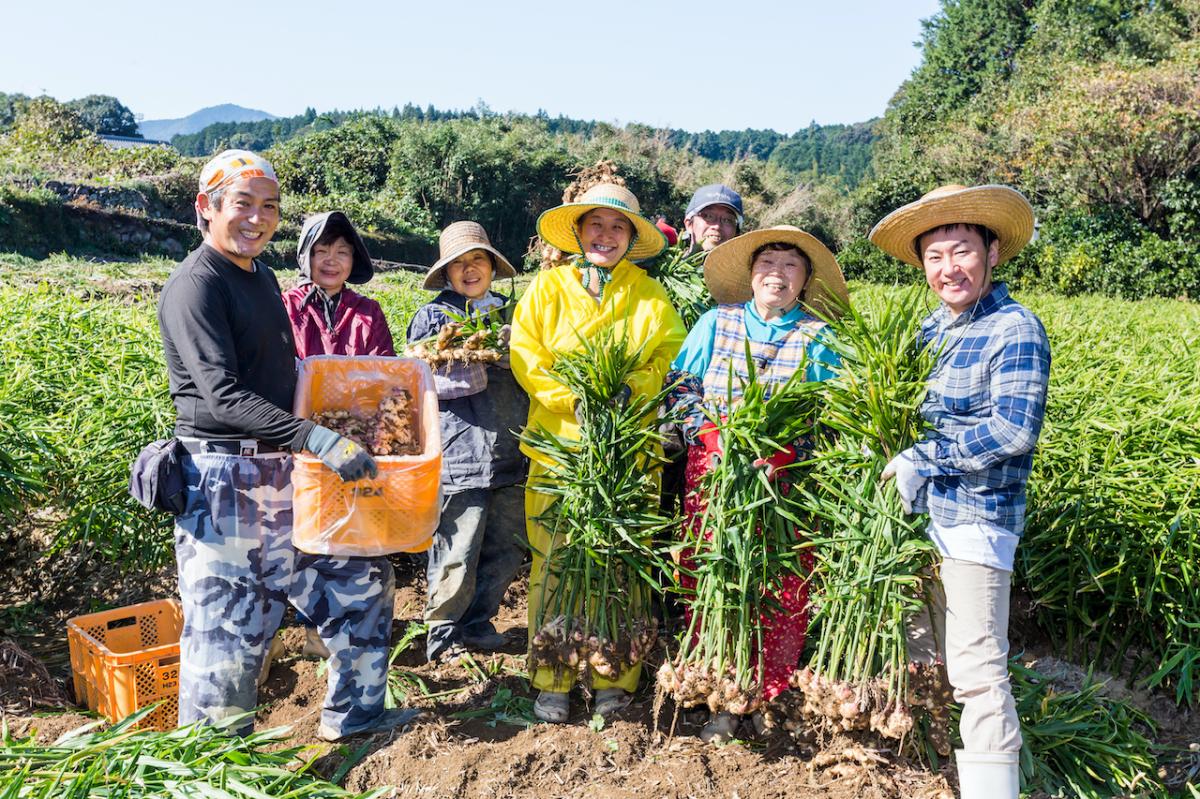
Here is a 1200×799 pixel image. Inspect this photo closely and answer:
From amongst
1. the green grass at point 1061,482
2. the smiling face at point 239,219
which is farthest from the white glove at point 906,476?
the smiling face at point 239,219

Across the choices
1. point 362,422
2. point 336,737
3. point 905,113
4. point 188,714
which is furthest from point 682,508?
point 905,113

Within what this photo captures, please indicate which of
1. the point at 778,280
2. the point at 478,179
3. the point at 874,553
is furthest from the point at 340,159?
the point at 874,553

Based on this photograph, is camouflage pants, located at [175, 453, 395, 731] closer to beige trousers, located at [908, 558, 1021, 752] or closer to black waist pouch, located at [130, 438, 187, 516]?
black waist pouch, located at [130, 438, 187, 516]

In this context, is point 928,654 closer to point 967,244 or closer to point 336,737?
point 967,244

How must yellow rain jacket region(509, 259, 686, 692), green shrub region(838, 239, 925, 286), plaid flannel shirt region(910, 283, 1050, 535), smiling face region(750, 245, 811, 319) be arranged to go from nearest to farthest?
plaid flannel shirt region(910, 283, 1050, 535), smiling face region(750, 245, 811, 319), yellow rain jacket region(509, 259, 686, 692), green shrub region(838, 239, 925, 286)

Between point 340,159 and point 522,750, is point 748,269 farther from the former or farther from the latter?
point 340,159

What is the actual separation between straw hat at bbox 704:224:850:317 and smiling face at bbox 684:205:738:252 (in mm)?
767

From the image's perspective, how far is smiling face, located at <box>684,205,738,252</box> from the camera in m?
3.92

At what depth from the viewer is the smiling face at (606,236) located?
9.90ft

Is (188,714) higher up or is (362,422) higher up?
(362,422)

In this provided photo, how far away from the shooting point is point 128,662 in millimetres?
2676

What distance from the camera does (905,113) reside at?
120 ft

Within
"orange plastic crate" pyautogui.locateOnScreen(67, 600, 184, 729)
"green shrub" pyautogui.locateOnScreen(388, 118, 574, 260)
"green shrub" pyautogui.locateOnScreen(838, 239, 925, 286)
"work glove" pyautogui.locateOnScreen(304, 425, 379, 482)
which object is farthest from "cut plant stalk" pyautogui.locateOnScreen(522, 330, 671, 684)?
"green shrub" pyautogui.locateOnScreen(388, 118, 574, 260)

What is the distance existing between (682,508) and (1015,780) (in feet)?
4.19
